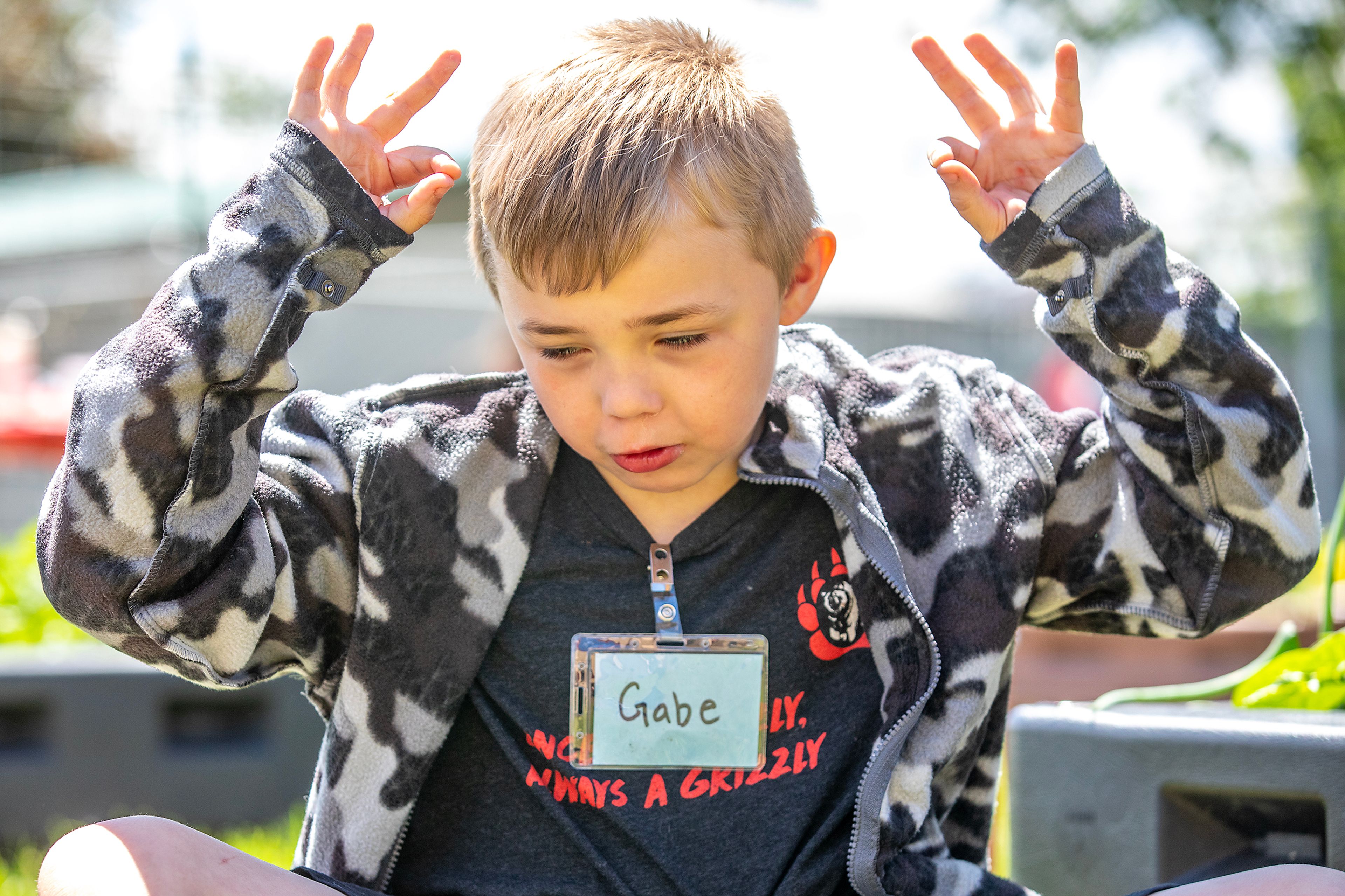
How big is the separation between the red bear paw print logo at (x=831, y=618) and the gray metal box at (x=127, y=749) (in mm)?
1774

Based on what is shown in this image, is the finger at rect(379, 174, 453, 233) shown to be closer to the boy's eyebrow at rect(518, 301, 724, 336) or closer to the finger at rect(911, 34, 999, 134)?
the boy's eyebrow at rect(518, 301, 724, 336)

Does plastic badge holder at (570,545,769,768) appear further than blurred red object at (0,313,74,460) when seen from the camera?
No

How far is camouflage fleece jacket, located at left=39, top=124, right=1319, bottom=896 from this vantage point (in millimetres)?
1285

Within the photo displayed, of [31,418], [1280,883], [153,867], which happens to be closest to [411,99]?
[153,867]

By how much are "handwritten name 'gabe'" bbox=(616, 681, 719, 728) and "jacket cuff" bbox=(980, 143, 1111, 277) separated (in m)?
0.66

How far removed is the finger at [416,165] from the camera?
4.83 feet

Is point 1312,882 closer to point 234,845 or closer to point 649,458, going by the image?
point 649,458

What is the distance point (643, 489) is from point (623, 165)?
0.40 metres

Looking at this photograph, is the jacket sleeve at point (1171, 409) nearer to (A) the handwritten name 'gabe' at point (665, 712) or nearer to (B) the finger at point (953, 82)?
(B) the finger at point (953, 82)

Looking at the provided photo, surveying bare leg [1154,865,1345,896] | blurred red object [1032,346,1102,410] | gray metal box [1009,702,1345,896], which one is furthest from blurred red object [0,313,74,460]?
blurred red object [1032,346,1102,410]

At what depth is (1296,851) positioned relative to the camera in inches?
69.4

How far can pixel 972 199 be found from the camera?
147cm

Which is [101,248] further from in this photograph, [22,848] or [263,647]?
[263,647]

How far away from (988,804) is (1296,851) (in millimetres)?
513
